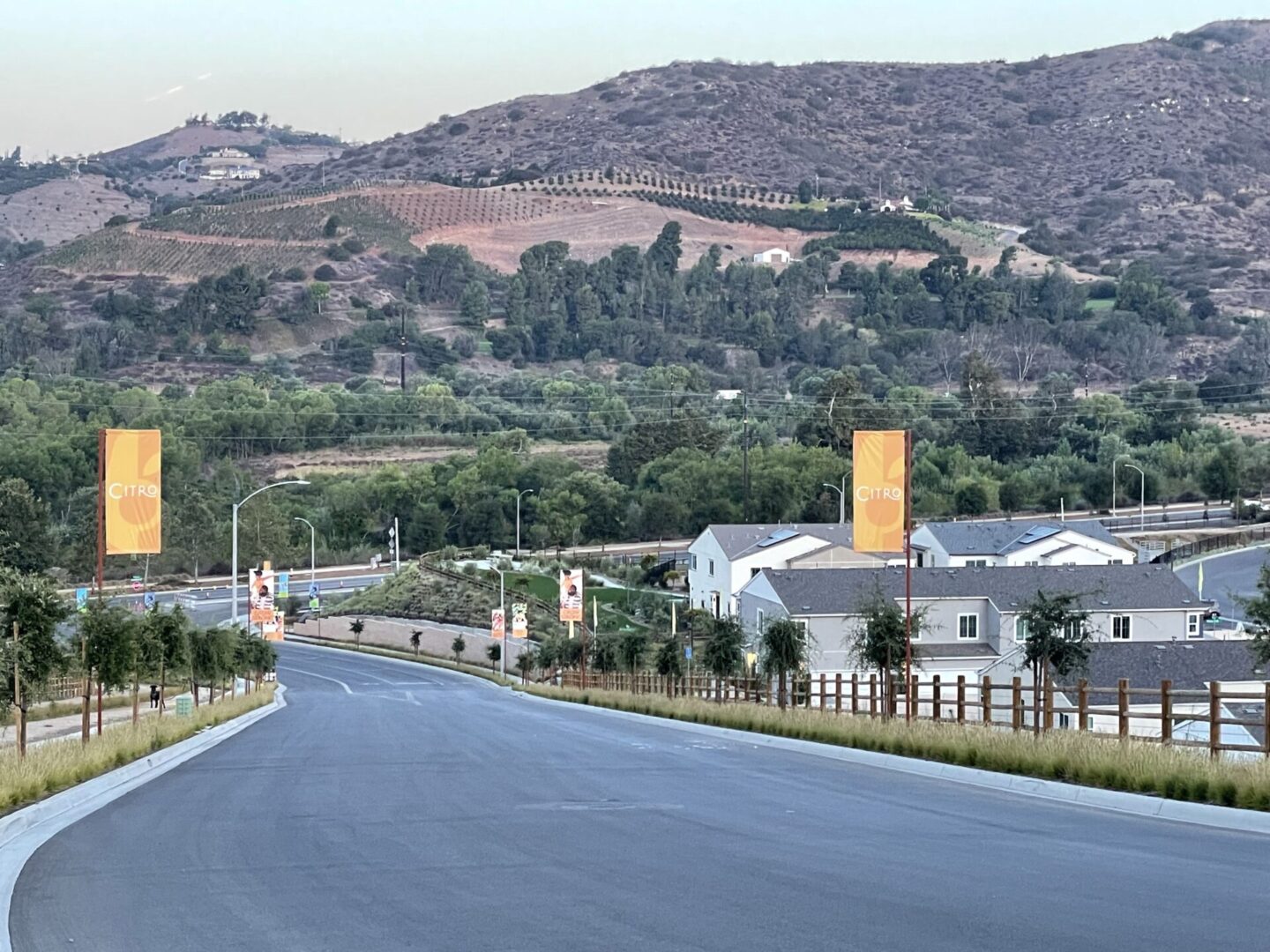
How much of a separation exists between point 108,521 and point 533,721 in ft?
45.0

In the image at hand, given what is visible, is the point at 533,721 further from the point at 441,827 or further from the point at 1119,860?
the point at 1119,860

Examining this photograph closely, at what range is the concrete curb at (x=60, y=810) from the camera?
13.3m

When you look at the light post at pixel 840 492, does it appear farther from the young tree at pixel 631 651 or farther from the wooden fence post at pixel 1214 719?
the wooden fence post at pixel 1214 719

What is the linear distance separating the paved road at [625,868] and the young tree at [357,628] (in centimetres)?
8066

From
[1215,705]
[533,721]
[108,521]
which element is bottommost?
[533,721]

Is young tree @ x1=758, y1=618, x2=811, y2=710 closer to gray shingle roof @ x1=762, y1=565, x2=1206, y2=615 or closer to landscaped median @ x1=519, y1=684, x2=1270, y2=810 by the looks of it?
landscaped median @ x1=519, y1=684, x2=1270, y2=810

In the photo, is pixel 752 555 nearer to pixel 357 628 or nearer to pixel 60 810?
pixel 357 628

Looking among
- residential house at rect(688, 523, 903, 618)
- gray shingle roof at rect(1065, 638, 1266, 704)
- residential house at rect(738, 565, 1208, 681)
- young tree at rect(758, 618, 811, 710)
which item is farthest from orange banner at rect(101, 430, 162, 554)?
residential house at rect(688, 523, 903, 618)

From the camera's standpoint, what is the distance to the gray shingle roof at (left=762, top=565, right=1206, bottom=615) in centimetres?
6975

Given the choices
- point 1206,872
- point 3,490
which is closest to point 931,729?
point 1206,872

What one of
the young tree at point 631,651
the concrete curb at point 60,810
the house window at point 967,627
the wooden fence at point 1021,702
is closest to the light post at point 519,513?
the wooden fence at point 1021,702

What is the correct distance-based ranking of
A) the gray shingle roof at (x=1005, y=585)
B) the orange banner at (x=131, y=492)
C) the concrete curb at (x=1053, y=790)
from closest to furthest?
the concrete curb at (x=1053, y=790) < the orange banner at (x=131, y=492) < the gray shingle roof at (x=1005, y=585)

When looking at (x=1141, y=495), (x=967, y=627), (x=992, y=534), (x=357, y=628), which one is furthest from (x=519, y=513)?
(x=967, y=627)

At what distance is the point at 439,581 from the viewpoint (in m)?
105
